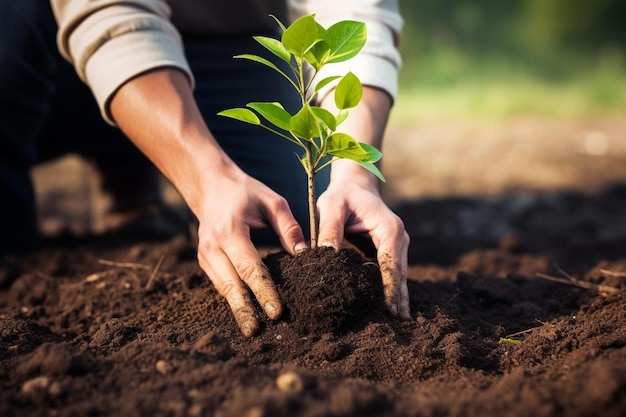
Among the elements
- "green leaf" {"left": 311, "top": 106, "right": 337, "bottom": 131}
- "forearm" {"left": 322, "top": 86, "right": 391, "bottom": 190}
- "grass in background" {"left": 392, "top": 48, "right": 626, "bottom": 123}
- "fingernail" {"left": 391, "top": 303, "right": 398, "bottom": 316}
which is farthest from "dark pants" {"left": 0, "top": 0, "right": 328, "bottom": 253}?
"grass in background" {"left": 392, "top": 48, "right": 626, "bottom": 123}

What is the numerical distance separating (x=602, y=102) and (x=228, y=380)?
5514 mm

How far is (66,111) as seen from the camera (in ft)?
8.93

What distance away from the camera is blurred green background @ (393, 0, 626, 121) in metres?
5.92

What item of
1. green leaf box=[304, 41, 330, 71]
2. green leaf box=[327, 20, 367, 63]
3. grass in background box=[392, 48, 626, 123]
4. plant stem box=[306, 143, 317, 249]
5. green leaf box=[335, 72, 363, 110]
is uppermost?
green leaf box=[327, 20, 367, 63]

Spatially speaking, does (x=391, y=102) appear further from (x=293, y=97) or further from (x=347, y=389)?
(x=347, y=389)

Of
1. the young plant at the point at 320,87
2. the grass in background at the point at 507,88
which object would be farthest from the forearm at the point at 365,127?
the grass in background at the point at 507,88

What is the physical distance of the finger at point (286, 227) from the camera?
1.69 metres

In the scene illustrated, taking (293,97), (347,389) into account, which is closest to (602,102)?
(293,97)

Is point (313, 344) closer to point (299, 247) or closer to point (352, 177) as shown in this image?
Answer: point (299, 247)

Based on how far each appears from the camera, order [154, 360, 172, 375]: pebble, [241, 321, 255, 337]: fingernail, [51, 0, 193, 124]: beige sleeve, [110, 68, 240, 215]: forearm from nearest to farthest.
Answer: [154, 360, 172, 375]: pebble → [241, 321, 255, 337]: fingernail → [110, 68, 240, 215]: forearm → [51, 0, 193, 124]: beige sleeve

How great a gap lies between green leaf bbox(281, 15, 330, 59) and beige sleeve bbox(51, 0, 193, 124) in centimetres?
65

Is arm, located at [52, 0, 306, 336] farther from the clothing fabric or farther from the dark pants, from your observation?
the dark pants

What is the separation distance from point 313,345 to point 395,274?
0.98ft

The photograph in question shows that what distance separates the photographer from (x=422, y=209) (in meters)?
3.68
